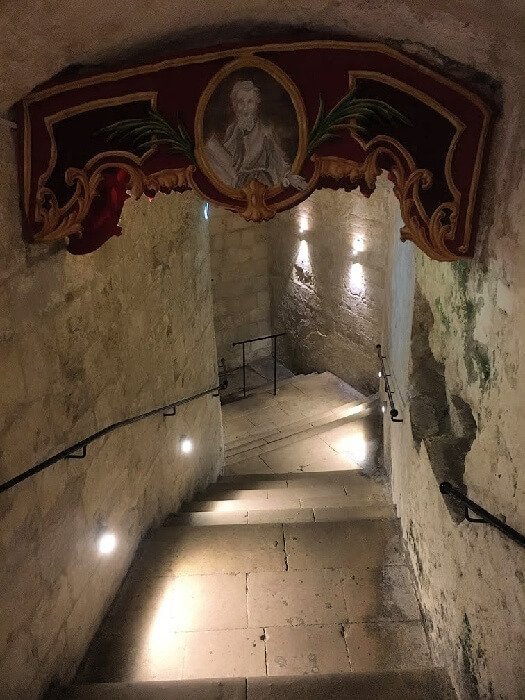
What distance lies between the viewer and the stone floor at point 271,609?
128 inches

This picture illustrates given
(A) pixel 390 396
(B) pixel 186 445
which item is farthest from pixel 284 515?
(A) pixel 390 396

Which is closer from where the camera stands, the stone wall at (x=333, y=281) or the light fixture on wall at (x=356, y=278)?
the stone wall at (x=333, y=281)

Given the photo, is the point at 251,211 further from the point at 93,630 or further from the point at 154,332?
the point at 93,630

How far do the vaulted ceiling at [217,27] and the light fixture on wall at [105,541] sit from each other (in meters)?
2.66

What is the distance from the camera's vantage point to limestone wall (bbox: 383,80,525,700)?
2340mm

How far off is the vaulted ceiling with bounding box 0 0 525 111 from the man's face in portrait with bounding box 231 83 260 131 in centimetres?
25

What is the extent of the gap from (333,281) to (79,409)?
6085 mm

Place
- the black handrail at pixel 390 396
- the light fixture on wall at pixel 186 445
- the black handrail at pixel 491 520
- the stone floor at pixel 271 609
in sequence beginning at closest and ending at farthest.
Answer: the black handrail at pixel 491 520 < the stone floor at pixel 271 609 < the black handrail at pixel 390 396 < the light fixture on wall at pixel 186 445

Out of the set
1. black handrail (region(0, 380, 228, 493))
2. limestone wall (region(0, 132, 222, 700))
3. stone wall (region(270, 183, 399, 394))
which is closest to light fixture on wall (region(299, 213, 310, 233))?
stone wall (region(270, 183, 399, 394))

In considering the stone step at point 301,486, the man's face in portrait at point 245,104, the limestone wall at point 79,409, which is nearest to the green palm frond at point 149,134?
the man's face in portrait at point 245,104

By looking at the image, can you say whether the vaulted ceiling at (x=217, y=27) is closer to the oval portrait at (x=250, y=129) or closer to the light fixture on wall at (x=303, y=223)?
the oval portrait at (x=250, y=129)

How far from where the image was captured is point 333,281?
8953mm

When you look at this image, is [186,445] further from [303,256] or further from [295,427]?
[303,256]

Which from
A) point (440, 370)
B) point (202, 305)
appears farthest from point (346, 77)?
point (202, 305)
